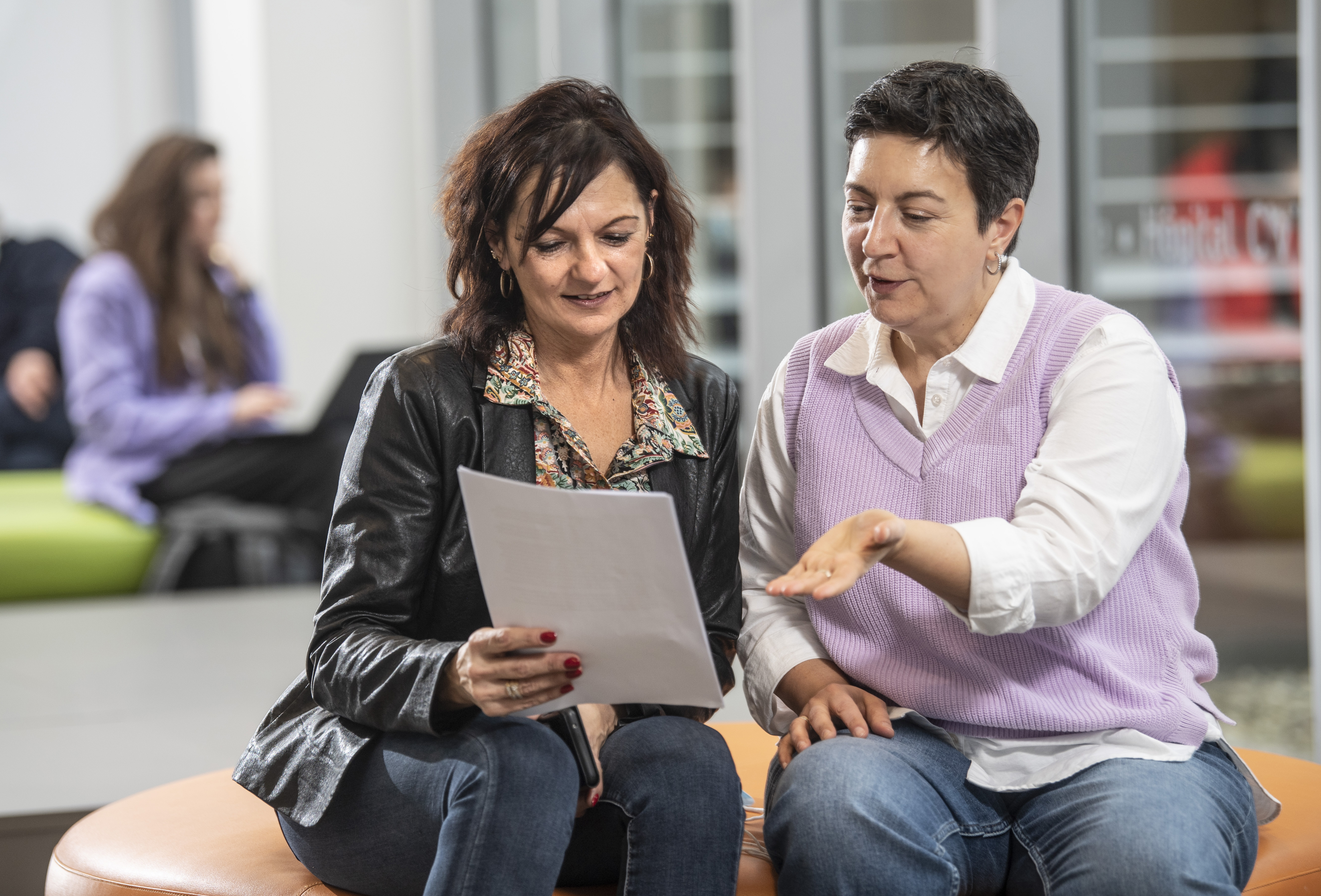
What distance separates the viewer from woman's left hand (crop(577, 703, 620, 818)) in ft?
5.00

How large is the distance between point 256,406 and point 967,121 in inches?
163

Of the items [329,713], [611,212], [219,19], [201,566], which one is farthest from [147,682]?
[219,19]

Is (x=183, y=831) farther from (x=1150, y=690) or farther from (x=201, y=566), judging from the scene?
(x=201, y=566)

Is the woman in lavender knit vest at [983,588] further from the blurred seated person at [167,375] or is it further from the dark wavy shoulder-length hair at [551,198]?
the blurred seated person at [167,375]

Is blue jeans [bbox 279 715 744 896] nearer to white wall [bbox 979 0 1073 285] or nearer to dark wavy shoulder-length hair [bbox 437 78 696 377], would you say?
dark wavy shoulder-length hair [bbox 437 78 696 377]

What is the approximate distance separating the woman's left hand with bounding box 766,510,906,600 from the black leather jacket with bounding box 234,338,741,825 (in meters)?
0.37

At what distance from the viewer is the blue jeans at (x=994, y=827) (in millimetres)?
1377

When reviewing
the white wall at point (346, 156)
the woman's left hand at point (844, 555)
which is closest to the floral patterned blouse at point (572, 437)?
the woman's left hand at point (844, 555)

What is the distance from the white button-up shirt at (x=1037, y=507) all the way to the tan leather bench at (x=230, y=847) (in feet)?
0.29

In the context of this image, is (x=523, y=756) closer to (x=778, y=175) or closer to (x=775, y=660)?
(x=775, y=660)

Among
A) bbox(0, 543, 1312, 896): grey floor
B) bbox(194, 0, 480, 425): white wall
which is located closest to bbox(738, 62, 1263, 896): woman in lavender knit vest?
bbox(0, 543, 1312, 896): grey floor

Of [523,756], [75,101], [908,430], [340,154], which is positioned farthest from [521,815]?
[75,101]

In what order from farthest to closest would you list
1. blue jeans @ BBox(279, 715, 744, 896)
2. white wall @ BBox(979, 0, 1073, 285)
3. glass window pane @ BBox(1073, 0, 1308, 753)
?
white wall @ BBox(979, 0, 1073, 285), glass window pane @ BBox(1073, 0, 1308, 753), blue jeans @ BBox(279, 715, 744, 896)

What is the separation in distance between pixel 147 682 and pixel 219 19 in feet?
18.3
